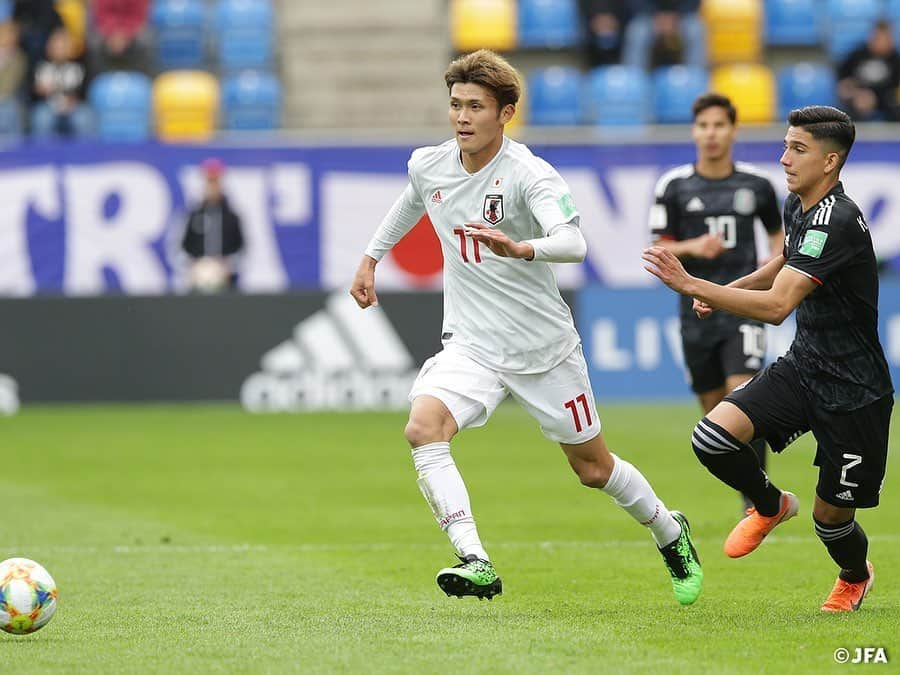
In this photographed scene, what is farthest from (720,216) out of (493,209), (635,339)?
(635,339)

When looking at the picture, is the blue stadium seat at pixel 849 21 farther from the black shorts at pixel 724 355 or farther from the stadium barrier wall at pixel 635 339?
the black shorts at pixel 724 355

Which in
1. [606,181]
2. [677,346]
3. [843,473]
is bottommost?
[677,346]

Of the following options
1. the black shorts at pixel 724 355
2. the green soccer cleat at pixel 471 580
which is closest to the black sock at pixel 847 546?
the green soccer cleat at pixel 471 580

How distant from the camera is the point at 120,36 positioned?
71.8 ft

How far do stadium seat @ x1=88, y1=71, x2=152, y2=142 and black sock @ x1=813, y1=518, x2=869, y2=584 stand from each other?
15.1 metres

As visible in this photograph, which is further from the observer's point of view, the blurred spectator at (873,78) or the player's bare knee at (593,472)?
the blurred spectator at (873,78)

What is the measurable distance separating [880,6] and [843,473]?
17.8 meters

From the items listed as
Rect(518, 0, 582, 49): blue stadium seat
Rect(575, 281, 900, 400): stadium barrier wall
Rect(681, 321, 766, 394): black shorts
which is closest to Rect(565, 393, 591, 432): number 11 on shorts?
Rect(681, 321, 766, 394): black shorts

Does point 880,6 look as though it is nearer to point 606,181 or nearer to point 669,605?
point 606,181

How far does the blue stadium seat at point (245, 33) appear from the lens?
73.7 ft

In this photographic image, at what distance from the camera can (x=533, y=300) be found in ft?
25.0

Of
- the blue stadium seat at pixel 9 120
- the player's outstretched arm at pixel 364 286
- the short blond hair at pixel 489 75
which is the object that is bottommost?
the blue stadium seat at pixel 9 120

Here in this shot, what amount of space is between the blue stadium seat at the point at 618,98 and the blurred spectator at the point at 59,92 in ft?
21.2

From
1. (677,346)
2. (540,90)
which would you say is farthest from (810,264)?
(540,90)
